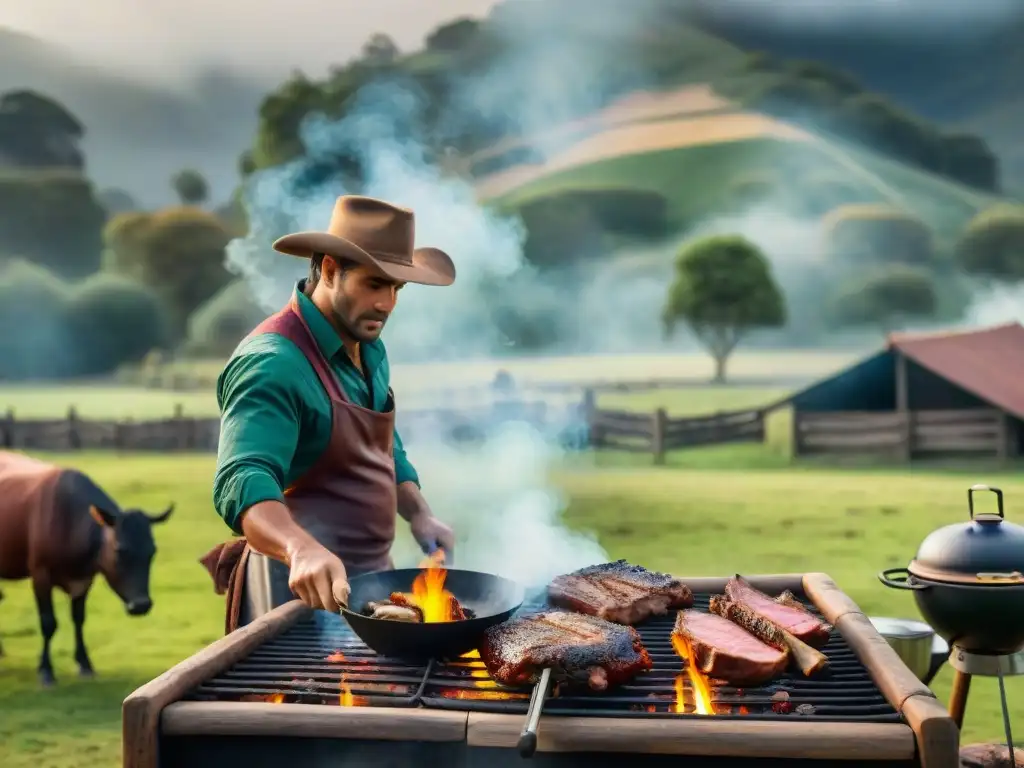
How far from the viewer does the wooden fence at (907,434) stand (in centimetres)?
1236

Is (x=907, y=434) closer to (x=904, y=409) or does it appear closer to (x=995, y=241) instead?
(x=904, y=409)

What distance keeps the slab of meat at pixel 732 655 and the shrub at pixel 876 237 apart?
13.3 metres

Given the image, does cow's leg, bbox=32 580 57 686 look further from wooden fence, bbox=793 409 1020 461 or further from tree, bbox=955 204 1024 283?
tree, bbox=955 204 1024 283

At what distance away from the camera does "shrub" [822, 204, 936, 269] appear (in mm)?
14680

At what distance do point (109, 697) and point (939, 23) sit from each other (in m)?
14.5

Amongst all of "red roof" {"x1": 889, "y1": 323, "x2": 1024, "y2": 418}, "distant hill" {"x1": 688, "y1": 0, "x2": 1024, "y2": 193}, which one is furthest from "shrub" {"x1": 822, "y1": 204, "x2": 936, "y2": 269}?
"red roof" {"x1": 889, "y1": 323, "x2": 1024, "y2": 418}

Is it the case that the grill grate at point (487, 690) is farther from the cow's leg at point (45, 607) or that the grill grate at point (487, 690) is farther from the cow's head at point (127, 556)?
the cow's leg at point (45, 607)

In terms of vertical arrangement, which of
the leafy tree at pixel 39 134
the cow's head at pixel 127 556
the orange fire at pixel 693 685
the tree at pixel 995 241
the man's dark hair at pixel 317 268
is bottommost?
the cow's head at pixel 127 556

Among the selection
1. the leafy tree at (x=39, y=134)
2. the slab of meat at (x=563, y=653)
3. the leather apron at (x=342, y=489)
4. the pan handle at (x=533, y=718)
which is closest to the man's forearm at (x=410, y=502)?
the leather apron at (x=342, y=489)

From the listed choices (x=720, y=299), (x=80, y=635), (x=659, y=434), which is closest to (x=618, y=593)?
(x=80, y=635)

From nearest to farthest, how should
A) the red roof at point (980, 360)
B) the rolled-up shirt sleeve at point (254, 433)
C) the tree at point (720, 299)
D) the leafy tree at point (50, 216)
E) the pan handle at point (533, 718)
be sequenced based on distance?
the pan handle at point (533, 718) → the rolled-up shirt sleeve at point (254, 433) → the red roof at point (980, 360) → the leafy tree at point (50, 216) → the tree at point (720, 299)

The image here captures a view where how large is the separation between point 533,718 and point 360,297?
Answer: 149cm

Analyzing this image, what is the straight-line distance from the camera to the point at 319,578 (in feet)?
7.22

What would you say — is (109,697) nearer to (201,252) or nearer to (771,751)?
(771,751)
